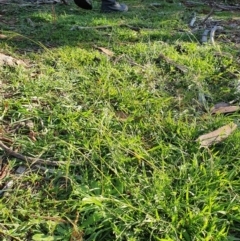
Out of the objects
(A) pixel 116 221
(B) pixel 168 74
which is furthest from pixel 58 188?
(B) pixel 168 74

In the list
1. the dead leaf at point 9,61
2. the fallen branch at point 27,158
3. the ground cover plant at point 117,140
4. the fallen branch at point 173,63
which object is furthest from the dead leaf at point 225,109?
the dead leaf at point 9,61

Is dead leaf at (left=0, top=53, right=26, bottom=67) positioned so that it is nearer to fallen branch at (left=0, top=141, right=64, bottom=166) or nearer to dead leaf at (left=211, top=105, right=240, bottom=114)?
fallen branch at (left=0, top=141, right=64, bottom=166)

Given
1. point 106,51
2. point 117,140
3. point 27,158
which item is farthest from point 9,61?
point 117,140

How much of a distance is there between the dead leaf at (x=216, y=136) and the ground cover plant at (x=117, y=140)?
2cm

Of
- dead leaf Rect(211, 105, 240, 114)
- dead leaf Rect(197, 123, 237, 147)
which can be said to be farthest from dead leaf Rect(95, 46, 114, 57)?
dead leaf Rect(197, 123, 237, 147)

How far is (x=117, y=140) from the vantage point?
7.17 feet

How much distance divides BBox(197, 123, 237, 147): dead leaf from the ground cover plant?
0.02 m

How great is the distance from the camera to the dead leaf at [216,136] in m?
2.21

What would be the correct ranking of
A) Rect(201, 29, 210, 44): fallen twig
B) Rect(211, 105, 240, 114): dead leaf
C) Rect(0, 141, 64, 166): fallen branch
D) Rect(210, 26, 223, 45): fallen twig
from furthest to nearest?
1. Rect(201, 29, 210, 44): fallen twig
2. Rect(210, 26, 223, 45): fallen twig
3. Rect(211, 105, 240, 114): dead leaf
4. Rect(0, 141, 64, 166): fallen branch

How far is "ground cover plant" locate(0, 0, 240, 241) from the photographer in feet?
5.76

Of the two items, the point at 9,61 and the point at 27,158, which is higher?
the point at 9,61

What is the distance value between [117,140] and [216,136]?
0.56 metres

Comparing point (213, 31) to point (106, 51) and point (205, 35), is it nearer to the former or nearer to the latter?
point (205, 35)

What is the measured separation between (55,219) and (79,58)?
68.0 inches
